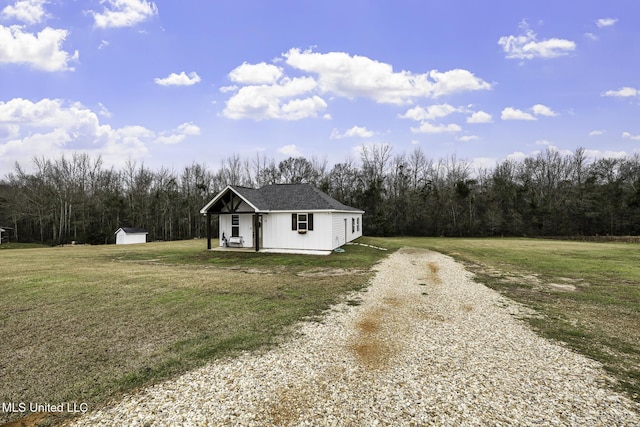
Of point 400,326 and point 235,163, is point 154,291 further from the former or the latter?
point 235,163

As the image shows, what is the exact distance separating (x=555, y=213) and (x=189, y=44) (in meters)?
40.7

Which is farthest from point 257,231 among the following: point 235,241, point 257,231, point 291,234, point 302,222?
point 302,222

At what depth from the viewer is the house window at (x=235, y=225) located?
805 inches

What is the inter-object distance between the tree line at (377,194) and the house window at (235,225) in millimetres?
19350

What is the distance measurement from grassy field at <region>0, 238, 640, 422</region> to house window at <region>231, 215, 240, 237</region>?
6059mm

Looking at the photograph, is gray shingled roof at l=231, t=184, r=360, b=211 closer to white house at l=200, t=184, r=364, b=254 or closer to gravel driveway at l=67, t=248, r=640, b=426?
white house at l=200, t=184, r=364, b=254

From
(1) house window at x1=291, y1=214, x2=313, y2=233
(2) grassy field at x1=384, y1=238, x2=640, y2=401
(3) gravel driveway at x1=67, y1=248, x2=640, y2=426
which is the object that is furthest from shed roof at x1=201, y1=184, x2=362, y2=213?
(3) gravel driveway at x1=67, y1=248, x2=640, y2=426

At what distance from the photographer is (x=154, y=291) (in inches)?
369

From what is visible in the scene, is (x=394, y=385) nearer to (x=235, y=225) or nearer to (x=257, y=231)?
(x=257, y=231)

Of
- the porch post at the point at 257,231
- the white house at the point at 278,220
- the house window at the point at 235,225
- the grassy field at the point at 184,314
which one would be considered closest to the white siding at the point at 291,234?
the white house at the point at 278,220

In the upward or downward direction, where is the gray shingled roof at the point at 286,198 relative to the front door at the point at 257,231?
upward

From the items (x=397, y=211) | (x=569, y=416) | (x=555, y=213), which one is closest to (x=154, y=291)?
(x=569, y=416)

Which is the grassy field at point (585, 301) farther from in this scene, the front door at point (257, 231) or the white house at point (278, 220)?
the front door at point (257, 231)

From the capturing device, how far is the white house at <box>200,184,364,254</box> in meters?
18.7
